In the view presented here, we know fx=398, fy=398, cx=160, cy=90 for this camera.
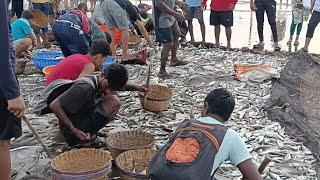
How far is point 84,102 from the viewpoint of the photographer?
151 inches

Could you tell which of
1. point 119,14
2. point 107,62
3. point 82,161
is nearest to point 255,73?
point 107,62

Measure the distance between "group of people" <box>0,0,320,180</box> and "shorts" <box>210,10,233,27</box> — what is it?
2016 mm

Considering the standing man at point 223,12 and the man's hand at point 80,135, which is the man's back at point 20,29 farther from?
the man's hand at point 80,135

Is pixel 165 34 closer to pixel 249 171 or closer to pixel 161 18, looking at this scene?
pixel 161 18

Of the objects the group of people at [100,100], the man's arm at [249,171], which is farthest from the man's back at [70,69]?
the man's arm at [249,171]

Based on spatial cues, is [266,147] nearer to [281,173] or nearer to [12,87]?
[281,173]

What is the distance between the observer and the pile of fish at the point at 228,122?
4.03 meters

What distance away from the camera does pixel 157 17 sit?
274 inches

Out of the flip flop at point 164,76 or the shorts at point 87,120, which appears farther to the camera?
the flip flop at point 164,76

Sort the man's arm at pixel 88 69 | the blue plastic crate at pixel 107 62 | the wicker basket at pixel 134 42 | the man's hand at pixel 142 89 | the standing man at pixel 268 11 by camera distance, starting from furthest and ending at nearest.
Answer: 1. the wicker basket at pixel 134 42
2. the standing man at pixel 268 11
3. the blue plastic crate at pixel 107 62
4. the man's hand at pixel 142 89
5. the man's arm at pixel 88 69

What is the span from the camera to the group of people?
96.7 inches

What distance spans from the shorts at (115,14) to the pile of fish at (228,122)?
2.88ft

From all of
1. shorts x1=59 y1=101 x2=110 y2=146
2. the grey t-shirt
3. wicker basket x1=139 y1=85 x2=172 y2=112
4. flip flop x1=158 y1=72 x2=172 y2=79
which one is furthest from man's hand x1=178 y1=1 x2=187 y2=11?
shorts x1=59 y1=101 x2=110 y2=146

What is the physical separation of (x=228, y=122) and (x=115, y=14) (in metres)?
3.60
